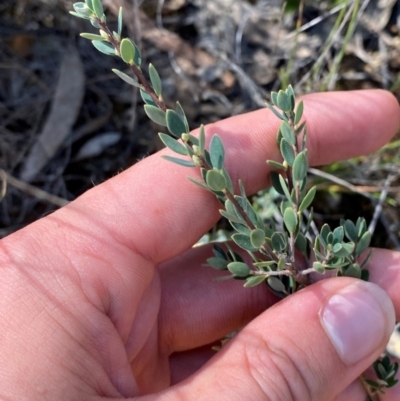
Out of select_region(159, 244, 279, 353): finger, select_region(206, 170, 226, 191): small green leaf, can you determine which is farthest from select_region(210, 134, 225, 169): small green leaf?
select_region(159, 244, 279, 353): finger

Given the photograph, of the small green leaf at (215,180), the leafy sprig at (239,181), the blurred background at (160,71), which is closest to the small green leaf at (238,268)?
the leafy sprig at (239,181)

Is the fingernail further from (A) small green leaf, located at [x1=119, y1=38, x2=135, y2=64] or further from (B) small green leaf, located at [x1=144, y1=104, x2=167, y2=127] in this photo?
(A) small green leaf, located at [x1=119, y1=38, x2=135, y2=64]

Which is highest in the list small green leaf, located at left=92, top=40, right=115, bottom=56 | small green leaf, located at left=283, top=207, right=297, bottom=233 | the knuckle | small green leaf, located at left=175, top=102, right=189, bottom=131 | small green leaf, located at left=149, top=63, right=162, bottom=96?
small green leaf, located at left=92, top=40, right=115, bottom=56

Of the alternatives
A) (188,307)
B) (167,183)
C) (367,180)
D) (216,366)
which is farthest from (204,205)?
(367,180)

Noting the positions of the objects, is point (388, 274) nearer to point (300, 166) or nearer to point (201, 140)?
point (300, 166)

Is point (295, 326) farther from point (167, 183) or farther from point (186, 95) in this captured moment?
point (186, 95)

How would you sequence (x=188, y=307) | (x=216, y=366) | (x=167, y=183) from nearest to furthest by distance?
(x=216, y=366)
(x=167, y=183)
(x=188, y=307)

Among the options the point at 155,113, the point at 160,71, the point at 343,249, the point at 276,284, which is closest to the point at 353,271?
the point at 276,284

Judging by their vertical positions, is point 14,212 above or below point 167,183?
below
